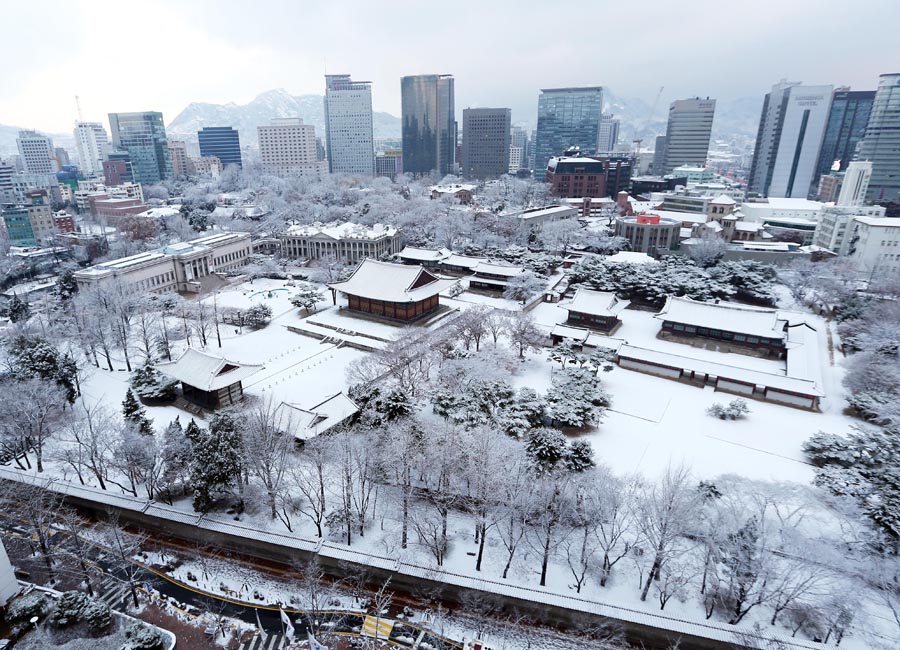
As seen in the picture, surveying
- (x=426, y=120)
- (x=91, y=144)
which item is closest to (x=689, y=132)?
(x=426, y=120)

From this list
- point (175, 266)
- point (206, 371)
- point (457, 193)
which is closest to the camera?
point (206, 371)

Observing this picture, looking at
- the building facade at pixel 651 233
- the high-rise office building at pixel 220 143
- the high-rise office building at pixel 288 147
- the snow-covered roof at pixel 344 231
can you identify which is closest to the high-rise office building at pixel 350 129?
the high-rise office building at pixel 288 147

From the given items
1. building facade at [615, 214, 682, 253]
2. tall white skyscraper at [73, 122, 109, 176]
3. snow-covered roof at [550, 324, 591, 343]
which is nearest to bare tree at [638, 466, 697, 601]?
snow-covered roof at [550, 324, 591, 343]

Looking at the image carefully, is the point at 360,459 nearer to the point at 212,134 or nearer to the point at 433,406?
the point at 433,406

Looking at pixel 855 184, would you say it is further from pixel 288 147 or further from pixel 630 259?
pixel 288 147

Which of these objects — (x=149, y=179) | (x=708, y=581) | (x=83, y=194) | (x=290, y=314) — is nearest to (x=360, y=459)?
(x=708, y=581)

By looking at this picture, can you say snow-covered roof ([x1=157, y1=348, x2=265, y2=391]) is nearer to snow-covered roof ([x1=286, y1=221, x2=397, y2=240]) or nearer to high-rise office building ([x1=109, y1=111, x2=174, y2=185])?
snow-covered roof ([x1=286, y1=221, x2=397, y2=240])
